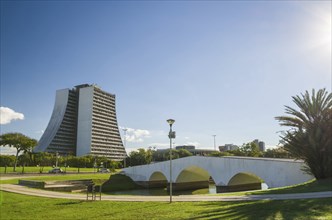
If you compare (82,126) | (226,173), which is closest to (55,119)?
(82,126)

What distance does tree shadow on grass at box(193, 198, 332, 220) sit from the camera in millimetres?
11187

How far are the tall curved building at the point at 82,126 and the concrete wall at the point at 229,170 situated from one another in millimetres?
88875

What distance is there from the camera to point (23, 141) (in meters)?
61.5

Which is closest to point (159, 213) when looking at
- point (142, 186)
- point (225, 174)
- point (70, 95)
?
point (225, 174)

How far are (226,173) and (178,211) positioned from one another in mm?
34237

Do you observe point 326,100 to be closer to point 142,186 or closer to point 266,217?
point 266,217

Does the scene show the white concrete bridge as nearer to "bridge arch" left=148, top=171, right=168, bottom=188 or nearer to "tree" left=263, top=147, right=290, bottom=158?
"bridge arch" left=148, top=171, right=168, bottom=188

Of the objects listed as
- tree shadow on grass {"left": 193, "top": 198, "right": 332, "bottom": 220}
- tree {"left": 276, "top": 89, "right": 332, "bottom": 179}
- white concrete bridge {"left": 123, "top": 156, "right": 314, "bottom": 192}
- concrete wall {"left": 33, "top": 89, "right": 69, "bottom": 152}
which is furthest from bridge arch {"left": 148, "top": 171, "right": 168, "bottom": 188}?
concrete wall {"left": 33, "top": 89, "right": 69, "bottom": 152}

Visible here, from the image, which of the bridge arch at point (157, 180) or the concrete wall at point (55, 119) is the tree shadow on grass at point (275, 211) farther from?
the concrete wall at point (55, 119)

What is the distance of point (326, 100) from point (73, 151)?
14679 centimetres

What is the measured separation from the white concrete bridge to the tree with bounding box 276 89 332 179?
627 cm

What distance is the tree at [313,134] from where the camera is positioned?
25.6 metres

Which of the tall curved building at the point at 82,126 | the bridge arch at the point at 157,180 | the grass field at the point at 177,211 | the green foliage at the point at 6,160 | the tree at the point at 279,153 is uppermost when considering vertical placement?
the tall curved building at the point at 82,126

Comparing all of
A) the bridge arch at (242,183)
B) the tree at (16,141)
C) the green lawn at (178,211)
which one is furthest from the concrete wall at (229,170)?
the tree at (16,141)
